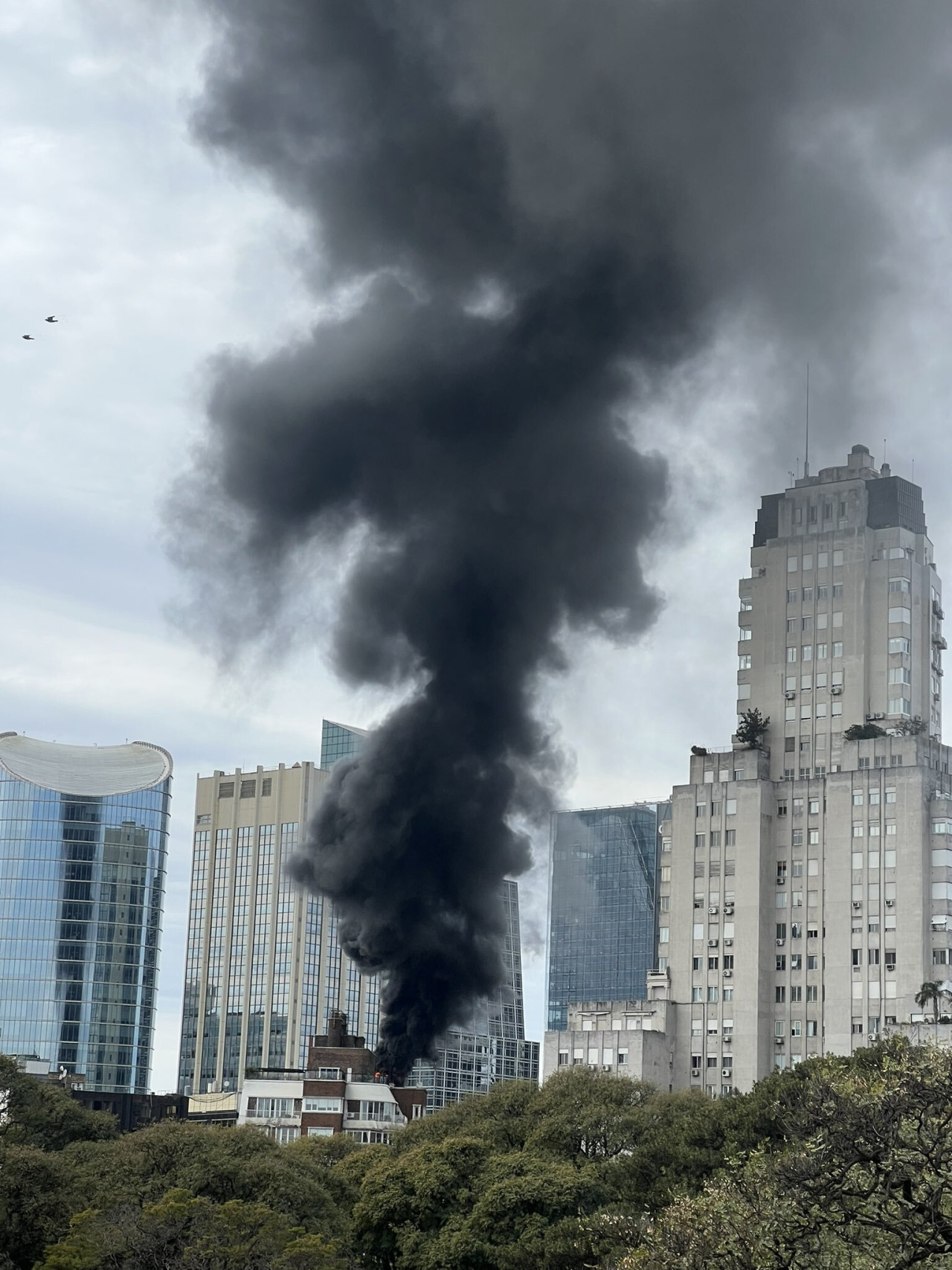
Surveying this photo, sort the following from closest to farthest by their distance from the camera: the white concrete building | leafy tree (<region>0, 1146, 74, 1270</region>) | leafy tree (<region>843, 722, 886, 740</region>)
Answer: leafy tree (<region>0, 1146, 74, 1270</region>), the white concrete building, leafy tree (<region>843, 722, 886, 740</region>)

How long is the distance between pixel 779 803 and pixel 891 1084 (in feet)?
408

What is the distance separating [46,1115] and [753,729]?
250 ft

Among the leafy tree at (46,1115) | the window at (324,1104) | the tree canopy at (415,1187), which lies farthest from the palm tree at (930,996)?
the leafy tree at (46,1115)

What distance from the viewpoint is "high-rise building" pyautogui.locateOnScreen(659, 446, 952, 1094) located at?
159125 mm

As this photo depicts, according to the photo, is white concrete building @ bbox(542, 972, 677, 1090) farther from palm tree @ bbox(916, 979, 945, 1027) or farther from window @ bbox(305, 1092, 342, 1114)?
palm tree @ bbox(916, 979, 945, 1027)

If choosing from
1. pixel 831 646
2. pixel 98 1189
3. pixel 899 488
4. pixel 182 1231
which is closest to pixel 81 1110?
pixel 98 1189

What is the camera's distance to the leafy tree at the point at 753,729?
174m

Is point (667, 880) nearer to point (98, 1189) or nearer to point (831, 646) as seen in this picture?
point (831, 646)

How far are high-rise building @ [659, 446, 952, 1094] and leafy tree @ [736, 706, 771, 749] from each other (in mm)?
677

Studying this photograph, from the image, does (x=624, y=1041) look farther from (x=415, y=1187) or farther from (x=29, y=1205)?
(x=29, y=1205)

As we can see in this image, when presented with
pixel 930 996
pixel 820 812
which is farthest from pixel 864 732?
pixel 930 996

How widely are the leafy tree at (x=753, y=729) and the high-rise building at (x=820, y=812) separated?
2.22ft

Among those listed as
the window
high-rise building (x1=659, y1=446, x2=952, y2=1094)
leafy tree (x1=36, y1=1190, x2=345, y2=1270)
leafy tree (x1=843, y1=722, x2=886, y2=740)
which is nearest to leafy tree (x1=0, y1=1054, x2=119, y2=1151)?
the window

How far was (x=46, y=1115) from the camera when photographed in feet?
428
